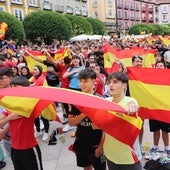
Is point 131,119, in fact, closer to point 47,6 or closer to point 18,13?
point 18,13

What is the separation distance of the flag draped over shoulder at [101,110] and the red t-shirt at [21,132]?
69 cm

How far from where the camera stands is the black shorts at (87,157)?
4047 millimetres

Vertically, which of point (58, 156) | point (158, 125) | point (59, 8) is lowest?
point (58, 156)

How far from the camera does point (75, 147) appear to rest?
4117 mm

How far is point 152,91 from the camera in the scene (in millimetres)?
4777

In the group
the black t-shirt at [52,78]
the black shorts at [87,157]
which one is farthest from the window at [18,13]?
the black shorts at [87,157]

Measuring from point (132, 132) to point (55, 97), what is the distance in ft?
2.64

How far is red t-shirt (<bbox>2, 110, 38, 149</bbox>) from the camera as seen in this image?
3.82 metres

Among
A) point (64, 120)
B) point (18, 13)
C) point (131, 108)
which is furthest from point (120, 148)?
point (18, 13)

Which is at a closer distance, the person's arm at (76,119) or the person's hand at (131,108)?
the person's hand at (131,108)

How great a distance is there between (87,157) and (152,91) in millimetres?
1290

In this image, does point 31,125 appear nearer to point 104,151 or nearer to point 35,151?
point 35,151

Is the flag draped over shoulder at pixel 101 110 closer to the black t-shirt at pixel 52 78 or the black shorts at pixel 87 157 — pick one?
the black shorts at pixel 87 157

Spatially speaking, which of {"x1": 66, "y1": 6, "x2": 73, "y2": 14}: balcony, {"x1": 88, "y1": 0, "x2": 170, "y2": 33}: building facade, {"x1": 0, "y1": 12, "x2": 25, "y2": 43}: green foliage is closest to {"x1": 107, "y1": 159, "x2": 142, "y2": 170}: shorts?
{"x1": 0, "y1": 12, "x2": 25, "y2": 43}: green foliage
